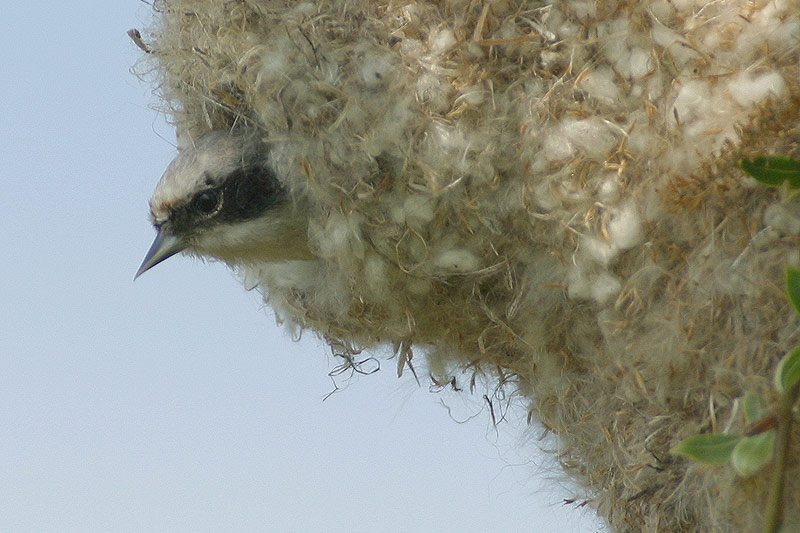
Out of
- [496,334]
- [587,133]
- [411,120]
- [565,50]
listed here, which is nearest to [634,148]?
[587,133]

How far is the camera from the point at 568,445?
5.46 ft

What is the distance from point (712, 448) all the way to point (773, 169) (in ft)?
0.79

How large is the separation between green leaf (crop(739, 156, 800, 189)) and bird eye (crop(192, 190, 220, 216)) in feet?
3.31

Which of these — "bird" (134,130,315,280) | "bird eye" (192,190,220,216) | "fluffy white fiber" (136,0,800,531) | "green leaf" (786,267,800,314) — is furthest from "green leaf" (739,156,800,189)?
"bird eye" (192,190,220,216)

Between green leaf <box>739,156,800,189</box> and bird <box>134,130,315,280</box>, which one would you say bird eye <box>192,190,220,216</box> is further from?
green leaf <box>739,156,800,189</box>

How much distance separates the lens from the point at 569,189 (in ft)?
4.34

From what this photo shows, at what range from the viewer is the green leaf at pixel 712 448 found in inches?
31.5

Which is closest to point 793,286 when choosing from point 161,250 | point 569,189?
point 569,189

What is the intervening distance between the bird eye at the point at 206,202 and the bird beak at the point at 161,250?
7 cm

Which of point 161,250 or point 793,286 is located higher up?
point 793,286

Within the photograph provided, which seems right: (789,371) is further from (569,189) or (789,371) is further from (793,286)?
(569,189)

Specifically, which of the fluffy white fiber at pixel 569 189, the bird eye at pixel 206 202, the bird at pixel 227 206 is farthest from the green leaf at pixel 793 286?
the bird eye at pixel 206 202

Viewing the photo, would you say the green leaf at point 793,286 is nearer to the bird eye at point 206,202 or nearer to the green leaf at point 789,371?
the green leaf at point 789,371

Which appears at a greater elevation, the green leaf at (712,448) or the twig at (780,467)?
the twig at (780,467)
